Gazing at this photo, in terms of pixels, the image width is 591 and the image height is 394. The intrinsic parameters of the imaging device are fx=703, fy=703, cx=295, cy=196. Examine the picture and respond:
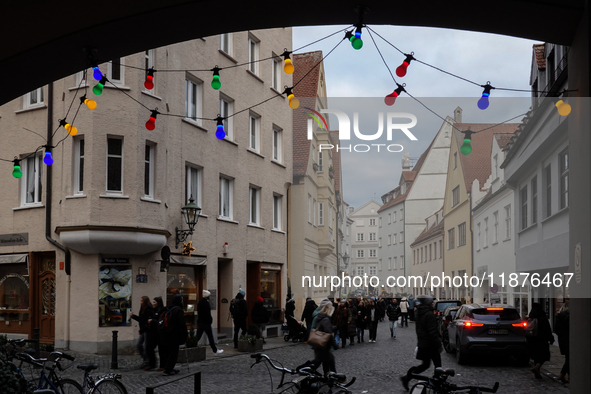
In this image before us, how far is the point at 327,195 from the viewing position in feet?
136

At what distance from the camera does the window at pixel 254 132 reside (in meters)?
28.6

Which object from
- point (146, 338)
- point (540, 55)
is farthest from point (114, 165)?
point (540, 55)

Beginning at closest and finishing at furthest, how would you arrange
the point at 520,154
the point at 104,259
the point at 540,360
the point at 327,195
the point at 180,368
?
1. the point at 540,360
2. the point at 180,368
3. the point at 104,259
4. the point at 520,154
5. the point at 327,195

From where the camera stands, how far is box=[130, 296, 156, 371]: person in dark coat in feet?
52.5

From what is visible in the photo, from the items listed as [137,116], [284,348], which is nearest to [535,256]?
[284,348]

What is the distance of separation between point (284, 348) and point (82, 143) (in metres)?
9.21

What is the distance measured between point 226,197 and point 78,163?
7.40 metres

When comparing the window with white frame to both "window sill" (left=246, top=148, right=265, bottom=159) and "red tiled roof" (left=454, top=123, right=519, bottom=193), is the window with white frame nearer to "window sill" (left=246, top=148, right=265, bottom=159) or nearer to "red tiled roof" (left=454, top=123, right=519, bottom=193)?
"window sill" (left=246, top=148, right=265, bottom=159)

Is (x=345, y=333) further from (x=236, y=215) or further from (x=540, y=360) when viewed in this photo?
(x=540, y=360)

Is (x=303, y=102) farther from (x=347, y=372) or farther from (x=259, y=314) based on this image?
(x=347, y=372)

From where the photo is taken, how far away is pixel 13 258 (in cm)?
2117

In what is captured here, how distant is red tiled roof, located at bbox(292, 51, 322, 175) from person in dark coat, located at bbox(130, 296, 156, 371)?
19.9 metres

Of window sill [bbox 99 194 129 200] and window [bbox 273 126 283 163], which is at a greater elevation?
window [bbox 273 126 283 163]

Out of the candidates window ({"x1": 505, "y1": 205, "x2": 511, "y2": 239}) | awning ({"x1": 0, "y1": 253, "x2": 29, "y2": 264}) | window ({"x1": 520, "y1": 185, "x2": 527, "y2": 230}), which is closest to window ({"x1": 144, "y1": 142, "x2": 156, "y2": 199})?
awning ({"x1": 0, "y1": 253, "x2": 29, "y2": 264})
